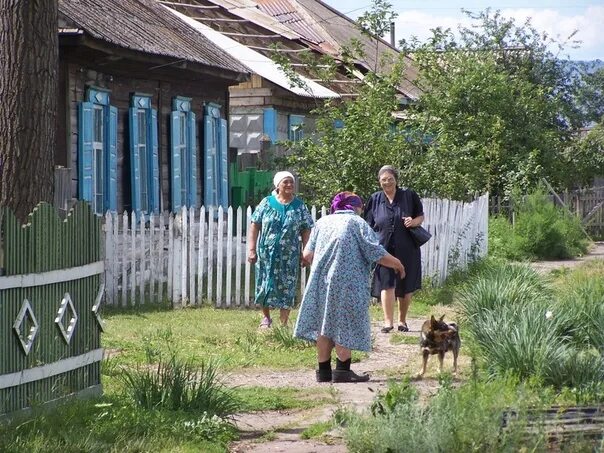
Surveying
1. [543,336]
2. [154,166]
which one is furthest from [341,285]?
[154,166]

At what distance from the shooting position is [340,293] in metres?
9.77

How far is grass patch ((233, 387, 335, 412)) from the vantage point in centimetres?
866

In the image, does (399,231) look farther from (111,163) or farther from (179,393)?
(111,163)

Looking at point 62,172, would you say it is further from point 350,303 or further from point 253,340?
point 350,303

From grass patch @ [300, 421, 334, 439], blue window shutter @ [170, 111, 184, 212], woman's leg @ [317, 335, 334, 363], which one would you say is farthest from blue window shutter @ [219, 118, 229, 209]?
grass patch @ [300, 421, 334, 439]

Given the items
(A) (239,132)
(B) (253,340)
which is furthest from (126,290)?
(A) (239,132)

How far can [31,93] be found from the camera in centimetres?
867

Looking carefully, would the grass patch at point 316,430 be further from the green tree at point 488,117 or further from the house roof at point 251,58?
the house roof at point 251,58

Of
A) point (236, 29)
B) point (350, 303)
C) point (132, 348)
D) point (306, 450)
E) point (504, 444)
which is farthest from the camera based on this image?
point (236, 29)

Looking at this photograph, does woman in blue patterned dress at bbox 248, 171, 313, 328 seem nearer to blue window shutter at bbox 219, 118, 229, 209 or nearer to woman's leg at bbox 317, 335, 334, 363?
woman's leg at bbox 317, 335, 334, 363

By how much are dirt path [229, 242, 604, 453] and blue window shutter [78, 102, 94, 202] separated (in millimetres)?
5433

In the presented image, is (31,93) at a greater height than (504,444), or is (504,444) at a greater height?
(31,93)

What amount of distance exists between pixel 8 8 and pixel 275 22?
25113 millimetres

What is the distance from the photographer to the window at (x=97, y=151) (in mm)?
17172
